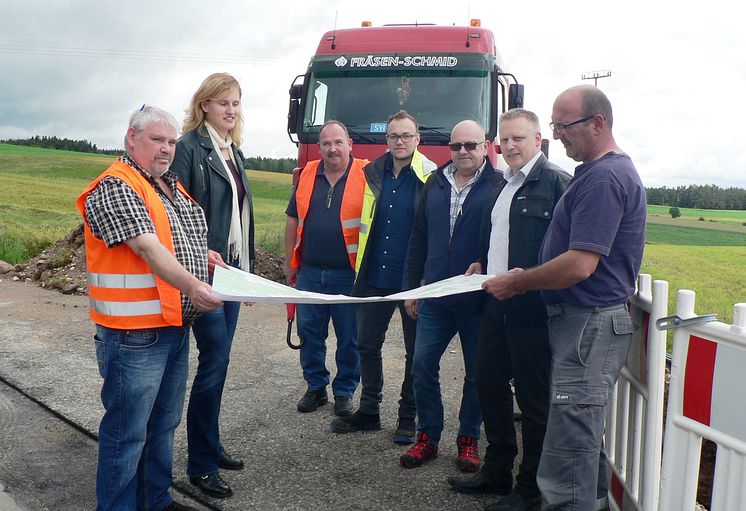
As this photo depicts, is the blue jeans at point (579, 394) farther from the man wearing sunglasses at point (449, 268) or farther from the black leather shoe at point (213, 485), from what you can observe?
the black leather shoe at point (213, 485)

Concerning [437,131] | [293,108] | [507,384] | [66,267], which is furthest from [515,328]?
[66,267]

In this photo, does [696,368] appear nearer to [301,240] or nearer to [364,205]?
[364,205]

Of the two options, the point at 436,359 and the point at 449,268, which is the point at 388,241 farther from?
the point at 436,359

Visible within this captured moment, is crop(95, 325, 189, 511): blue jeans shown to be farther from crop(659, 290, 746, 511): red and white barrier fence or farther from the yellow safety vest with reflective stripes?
crop(659, 290, 746, 511): red and white barrier fence

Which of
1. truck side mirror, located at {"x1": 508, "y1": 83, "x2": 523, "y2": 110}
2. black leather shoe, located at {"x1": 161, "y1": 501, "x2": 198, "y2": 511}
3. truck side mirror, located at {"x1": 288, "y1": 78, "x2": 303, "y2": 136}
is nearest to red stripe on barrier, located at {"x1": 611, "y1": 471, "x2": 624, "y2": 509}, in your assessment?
black leather shoe, located at {"x1": 161, "y1": 501, "x2": 198, "y2": 511}

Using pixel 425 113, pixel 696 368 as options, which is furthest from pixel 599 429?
pixel 425 113

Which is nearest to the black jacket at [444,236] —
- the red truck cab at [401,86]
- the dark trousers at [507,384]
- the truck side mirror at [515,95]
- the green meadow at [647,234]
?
the dark trousers at [507,384]

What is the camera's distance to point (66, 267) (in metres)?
11.4

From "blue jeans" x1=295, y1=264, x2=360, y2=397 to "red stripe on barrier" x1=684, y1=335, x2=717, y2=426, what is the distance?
275 centimetres

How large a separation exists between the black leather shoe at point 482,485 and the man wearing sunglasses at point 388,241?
0.69m

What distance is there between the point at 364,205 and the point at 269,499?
79.6 inches

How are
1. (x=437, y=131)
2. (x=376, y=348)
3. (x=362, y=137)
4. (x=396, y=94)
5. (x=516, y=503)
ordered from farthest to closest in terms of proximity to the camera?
(x=396, y=94), (x=362, y=137), (x=437, y=131), (x=376, y=348), (x=516, y=503)

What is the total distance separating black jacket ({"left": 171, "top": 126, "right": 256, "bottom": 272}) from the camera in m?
3.51

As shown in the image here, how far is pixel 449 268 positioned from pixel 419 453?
1164mm
